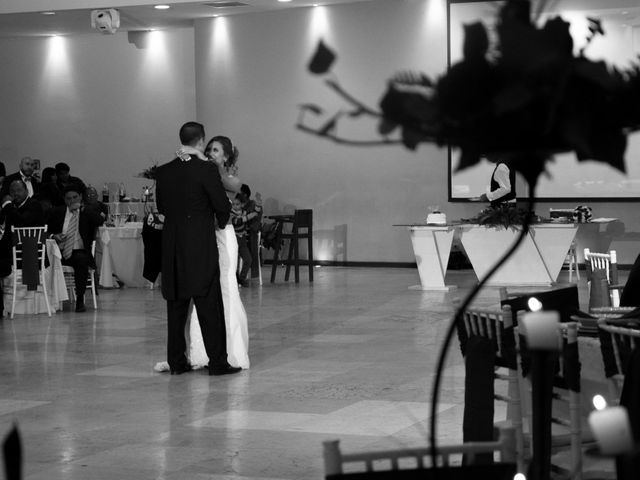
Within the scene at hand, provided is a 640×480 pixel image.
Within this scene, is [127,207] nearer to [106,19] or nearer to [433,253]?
[106,19]

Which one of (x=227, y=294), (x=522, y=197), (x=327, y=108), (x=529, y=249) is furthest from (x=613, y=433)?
(x=327, y=108)

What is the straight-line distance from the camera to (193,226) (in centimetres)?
743

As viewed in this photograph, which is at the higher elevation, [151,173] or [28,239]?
[151,173]

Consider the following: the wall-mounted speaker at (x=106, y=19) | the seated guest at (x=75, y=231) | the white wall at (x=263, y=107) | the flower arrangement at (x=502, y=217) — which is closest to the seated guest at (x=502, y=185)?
the flower arrangement at (x=502, y=217)

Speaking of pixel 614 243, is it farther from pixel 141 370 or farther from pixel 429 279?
pixel 141 370

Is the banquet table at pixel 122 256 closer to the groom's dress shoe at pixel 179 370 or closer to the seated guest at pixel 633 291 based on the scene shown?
the groom's dress shoe at pixel 179 370

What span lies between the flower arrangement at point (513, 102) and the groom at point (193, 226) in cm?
604

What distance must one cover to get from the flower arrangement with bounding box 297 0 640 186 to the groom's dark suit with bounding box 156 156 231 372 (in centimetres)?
604

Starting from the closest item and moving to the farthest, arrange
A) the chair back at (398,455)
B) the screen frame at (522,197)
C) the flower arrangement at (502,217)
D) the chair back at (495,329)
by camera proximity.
→ the chair back at (398,455), the chair back at (495,329), the flower arrangement at (502,217), the screen frame at (522,197)

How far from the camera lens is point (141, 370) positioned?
26.6ft

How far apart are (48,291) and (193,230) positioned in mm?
4675

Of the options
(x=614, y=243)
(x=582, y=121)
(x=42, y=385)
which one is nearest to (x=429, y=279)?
(x=614, y=243)

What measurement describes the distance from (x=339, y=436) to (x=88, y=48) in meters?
14.8

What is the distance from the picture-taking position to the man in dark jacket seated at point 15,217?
11.3 meters
